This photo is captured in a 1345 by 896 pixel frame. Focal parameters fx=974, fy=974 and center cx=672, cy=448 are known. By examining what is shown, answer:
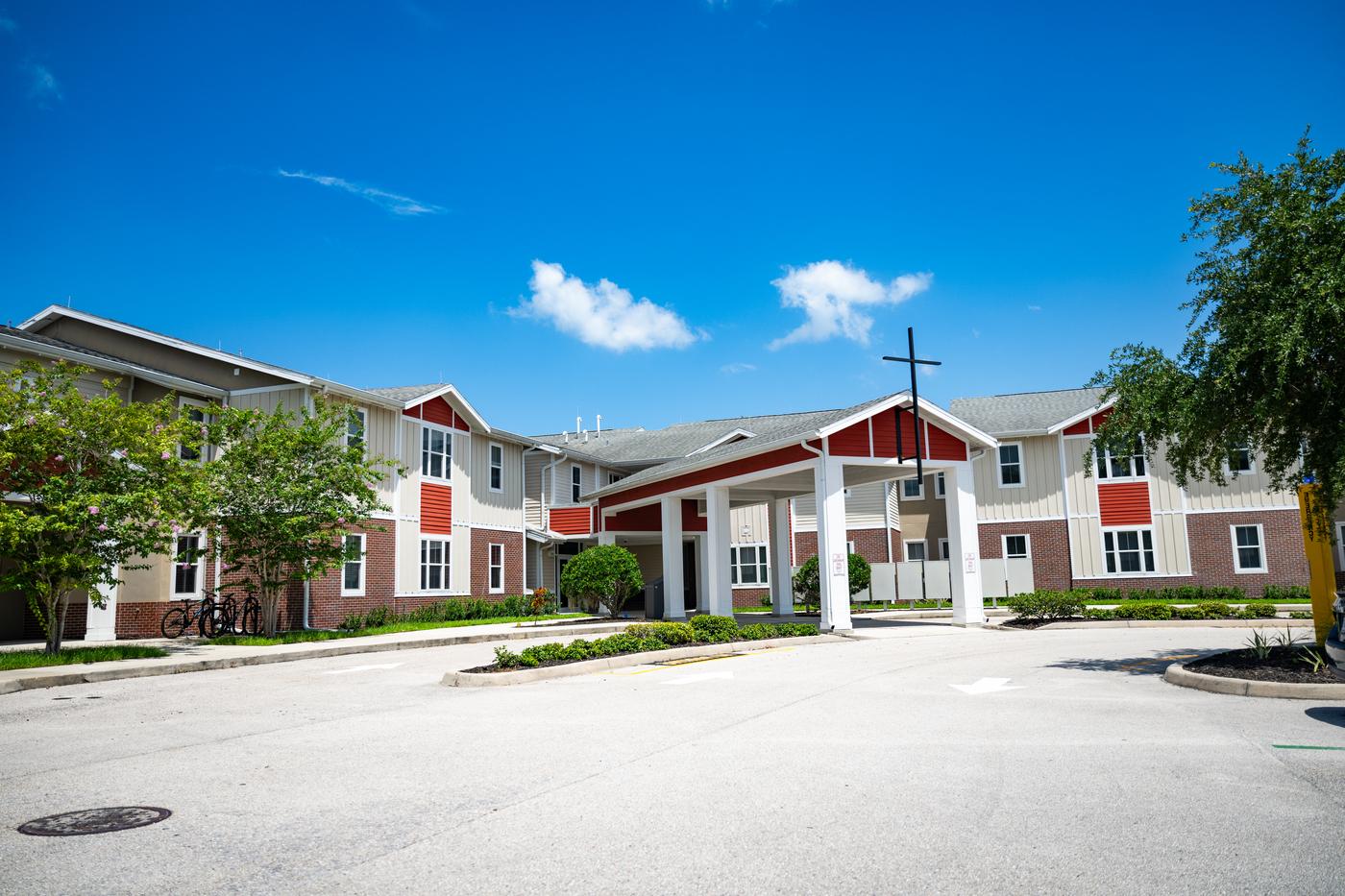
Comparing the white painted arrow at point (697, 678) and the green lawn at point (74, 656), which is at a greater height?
the green lawn at point (74, 656)

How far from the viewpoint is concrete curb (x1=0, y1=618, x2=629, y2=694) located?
14513 mm

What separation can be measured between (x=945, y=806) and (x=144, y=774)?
5869mm

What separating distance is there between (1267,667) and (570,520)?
27.6 metres

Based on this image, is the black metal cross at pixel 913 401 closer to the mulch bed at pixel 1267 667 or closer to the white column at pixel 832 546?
the white column at pixel 832 546

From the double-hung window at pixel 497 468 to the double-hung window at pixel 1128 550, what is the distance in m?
22.6

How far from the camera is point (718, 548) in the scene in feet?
92.5

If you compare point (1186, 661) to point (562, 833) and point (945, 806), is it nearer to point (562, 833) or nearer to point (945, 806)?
point (945, 806)

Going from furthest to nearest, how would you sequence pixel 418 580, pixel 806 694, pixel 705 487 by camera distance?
1. pixel 418 580
2. pixel 705 487
3. pixel 806 694

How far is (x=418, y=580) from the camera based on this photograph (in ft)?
100

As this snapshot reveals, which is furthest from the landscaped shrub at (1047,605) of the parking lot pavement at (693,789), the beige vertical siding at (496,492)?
the beige vertical siding at (496,492)

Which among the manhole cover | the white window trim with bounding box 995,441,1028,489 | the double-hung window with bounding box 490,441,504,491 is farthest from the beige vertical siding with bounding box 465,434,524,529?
the manhole cover

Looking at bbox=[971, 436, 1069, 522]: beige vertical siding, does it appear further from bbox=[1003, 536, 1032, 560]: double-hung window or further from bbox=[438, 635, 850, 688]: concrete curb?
bbox=[438, 635, 850, 688]: concrete curb

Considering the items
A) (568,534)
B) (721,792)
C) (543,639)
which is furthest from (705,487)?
(721,792)

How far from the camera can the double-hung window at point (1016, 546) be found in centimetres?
3756
